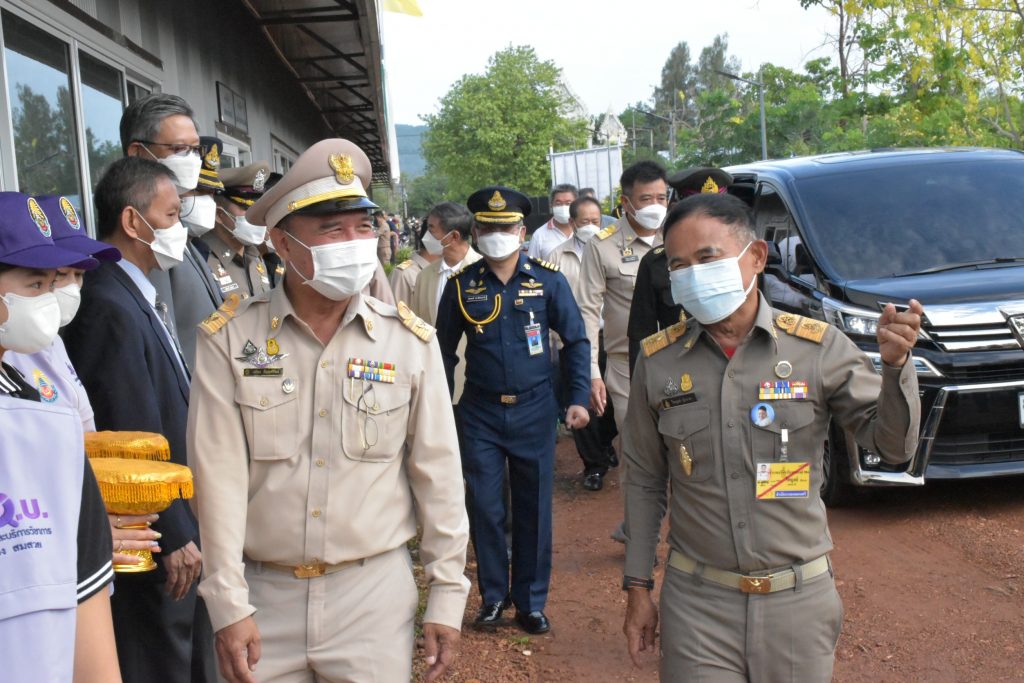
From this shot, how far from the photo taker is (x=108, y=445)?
248 cm

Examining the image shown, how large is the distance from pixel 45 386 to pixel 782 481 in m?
1.93

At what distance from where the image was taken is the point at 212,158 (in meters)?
5.05

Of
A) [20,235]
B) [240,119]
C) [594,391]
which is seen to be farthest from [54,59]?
[240,119]

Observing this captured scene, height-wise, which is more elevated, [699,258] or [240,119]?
[240,119]

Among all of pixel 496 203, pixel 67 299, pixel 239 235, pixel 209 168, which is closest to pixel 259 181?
pixel 239 235

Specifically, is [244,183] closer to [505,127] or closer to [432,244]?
[432,244]

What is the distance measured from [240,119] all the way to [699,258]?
9509 mm

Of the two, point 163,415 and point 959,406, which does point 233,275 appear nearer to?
point 163,415

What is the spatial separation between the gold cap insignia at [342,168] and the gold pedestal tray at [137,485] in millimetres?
904

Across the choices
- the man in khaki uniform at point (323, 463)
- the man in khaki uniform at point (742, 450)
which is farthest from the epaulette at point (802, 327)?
the man in khaki uniform at point (323, 463)

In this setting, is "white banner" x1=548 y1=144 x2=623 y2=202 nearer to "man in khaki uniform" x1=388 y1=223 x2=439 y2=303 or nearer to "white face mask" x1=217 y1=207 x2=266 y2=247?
"man in khaki uniform" x1=388 y1=223 x2=439 y2=303

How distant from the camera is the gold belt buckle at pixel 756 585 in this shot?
2.81m

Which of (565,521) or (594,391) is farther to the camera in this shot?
(565,521)

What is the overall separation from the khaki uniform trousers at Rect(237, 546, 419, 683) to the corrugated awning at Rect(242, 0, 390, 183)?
6.36 metres
